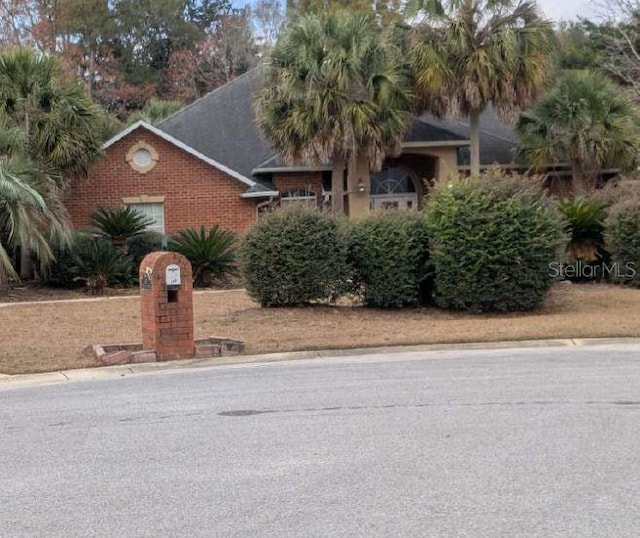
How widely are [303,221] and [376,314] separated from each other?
2.16 metres

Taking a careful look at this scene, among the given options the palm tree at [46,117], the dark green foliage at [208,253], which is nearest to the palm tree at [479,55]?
the dark green foliage at [208,253]

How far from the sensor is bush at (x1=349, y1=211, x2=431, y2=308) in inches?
594

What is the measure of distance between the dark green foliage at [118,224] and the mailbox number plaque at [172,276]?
10348 mm

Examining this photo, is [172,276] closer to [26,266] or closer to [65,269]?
[65,269]

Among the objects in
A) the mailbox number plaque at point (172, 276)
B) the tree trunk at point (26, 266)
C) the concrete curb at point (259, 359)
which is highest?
the tree trunk at point (26, 266)

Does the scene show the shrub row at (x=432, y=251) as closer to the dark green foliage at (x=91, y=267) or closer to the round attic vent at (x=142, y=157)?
the dark green foliage at (x=91, y=267)

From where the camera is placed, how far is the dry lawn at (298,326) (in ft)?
39.2

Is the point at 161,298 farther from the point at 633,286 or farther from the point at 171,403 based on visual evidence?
the point at 633,286

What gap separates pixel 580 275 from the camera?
20.4 meters

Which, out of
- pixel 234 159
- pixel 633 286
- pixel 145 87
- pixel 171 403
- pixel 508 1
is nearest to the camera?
pixel 171 403

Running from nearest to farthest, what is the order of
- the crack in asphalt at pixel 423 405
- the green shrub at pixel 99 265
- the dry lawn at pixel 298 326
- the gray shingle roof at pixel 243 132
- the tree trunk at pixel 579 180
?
1. the crack in asphalt at pixel 423 405
2. the dry lawn at pixel 298 326
3. the green shrub at pixel 99 265
4. the tree trunk at pixel 579 180
5. the gray shingle roof at pixel 243 132

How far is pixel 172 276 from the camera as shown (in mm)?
11070

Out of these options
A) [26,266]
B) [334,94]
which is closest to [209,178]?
[334,94]

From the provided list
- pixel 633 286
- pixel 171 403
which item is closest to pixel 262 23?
pixel 633 286
